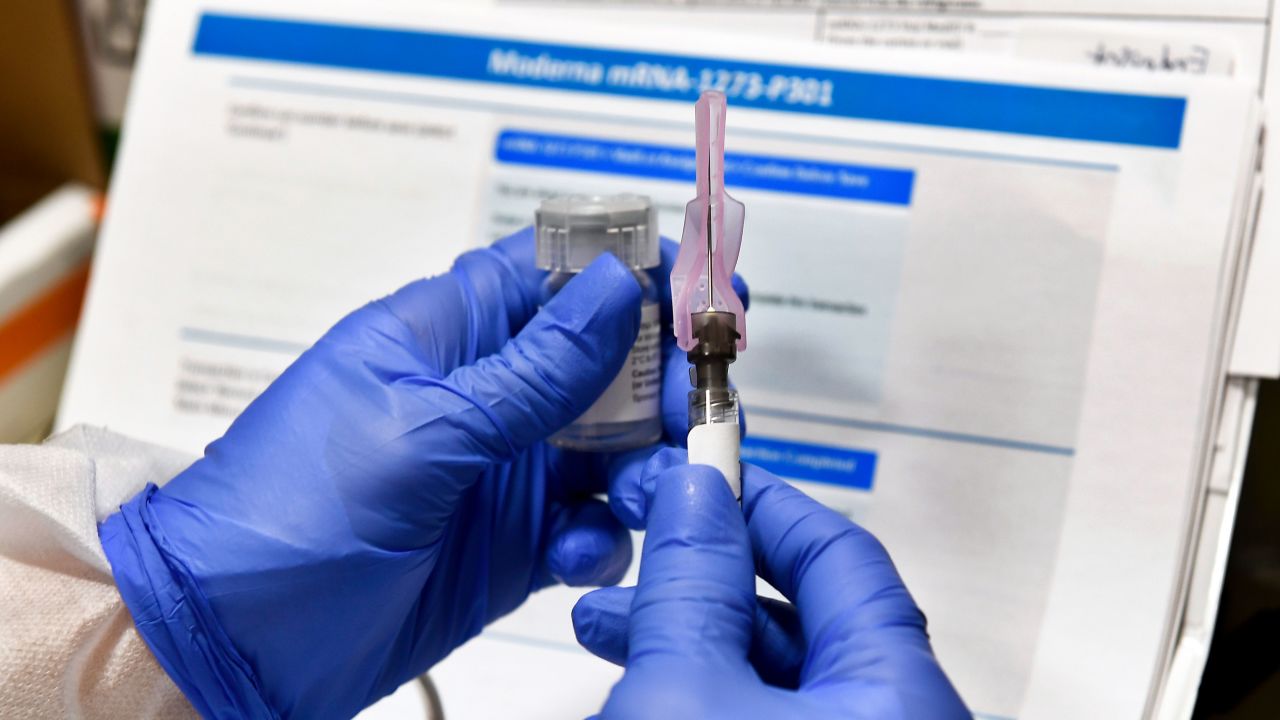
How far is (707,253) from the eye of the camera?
52 centimetres

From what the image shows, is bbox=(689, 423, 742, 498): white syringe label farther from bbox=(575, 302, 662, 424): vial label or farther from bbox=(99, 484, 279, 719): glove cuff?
bbox=(99, 484, 279, 719): glove cuff

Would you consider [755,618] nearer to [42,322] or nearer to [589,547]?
[589,547]

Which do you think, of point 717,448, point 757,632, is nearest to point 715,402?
point 717,448

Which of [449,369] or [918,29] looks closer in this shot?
[449,369]

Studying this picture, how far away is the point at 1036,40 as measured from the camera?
78cm

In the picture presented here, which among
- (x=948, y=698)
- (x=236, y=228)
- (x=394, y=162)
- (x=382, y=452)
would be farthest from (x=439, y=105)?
(x=948, y=698)

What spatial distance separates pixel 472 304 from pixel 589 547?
18cm

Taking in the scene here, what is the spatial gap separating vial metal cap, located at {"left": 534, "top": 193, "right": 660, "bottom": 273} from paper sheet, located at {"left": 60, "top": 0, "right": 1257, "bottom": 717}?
20 cm

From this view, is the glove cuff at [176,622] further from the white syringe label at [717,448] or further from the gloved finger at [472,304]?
the white syringe label at [717,448]

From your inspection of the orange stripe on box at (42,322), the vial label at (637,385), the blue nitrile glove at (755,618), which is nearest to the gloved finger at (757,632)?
the blue nitrile glove at (755,618)

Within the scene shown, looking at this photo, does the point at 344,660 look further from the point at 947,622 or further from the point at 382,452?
the point at 947,622

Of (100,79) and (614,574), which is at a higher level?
(100,79)

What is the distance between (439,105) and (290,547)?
0.42 meters

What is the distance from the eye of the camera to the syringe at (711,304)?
19.6 inches
